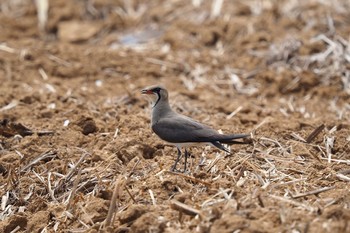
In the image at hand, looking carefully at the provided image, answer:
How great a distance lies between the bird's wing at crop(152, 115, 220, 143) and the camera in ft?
20.9

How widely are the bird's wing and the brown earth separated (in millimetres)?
309

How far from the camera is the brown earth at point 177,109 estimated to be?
18.6 ft

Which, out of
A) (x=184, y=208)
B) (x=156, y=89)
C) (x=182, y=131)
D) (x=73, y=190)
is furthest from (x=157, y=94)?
(x=184, y=208)

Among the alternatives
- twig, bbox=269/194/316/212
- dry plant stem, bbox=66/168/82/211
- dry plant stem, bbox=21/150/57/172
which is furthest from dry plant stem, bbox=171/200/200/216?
dry plant stem, bbox=21/150/57/172

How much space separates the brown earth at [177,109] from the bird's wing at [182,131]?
31 cm

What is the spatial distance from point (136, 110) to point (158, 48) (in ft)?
10.4

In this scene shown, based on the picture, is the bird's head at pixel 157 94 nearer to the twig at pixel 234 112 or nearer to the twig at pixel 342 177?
the twig at pixel 234 112

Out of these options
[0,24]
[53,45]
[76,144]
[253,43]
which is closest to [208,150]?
[76,144]

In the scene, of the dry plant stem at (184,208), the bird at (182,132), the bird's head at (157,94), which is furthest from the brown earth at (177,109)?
the bird's head at (157,94)

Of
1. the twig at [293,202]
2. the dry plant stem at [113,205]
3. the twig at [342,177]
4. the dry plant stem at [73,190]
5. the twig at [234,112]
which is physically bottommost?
the twig at [234,112]

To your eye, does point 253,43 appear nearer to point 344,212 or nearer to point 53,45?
point 53,45

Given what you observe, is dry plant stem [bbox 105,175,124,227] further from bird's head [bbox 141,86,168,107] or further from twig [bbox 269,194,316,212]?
A: bird's head [bbox 141,86,168,107]

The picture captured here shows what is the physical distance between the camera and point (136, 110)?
29.1 ft

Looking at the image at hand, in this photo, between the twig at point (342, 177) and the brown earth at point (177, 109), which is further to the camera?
the twig at point (342, 177)
